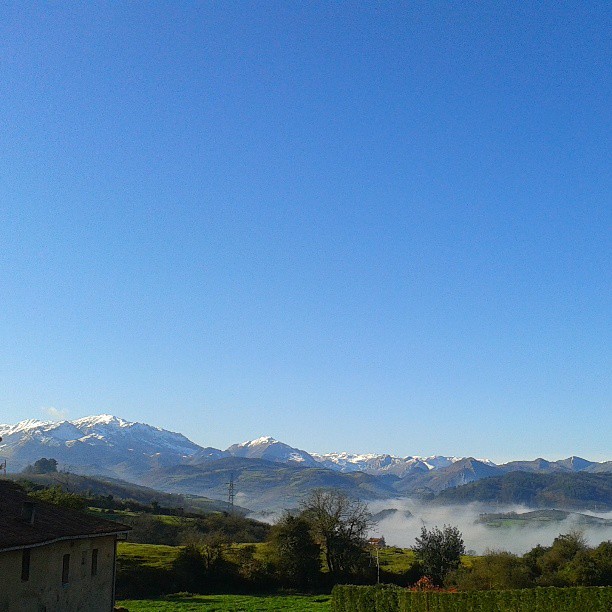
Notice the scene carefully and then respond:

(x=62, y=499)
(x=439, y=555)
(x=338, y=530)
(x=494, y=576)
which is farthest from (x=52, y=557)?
(x=439, y=555)

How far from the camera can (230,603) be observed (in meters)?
54.9

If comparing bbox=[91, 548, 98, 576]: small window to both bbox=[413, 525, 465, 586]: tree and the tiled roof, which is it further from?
bbox=[413, 525, 465, 586]: tree

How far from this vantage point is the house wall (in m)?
25.0

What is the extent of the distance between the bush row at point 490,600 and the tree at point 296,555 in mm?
25787

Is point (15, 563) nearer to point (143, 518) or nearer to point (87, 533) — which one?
point (87, 533)

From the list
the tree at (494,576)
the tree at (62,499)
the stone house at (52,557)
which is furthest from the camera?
the tree at (62,499)

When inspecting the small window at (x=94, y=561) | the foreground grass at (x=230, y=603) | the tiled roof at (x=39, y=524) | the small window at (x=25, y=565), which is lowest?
the foreground grass at (x=230, y=603)

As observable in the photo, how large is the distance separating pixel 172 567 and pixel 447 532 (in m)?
31.2

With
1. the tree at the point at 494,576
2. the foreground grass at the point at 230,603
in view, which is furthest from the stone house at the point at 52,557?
the tree at the point at 494,576

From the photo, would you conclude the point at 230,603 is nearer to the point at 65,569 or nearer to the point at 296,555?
the point at 296,555

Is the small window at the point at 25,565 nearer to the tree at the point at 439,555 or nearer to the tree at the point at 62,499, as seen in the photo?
the tree at the point at 62,499

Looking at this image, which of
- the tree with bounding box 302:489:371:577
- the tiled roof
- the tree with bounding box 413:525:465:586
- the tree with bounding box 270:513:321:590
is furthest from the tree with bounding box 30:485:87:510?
the tree with bounding box 413:525:465:586

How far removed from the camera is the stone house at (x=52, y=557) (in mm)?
25156

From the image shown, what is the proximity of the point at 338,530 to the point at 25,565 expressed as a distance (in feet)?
186
